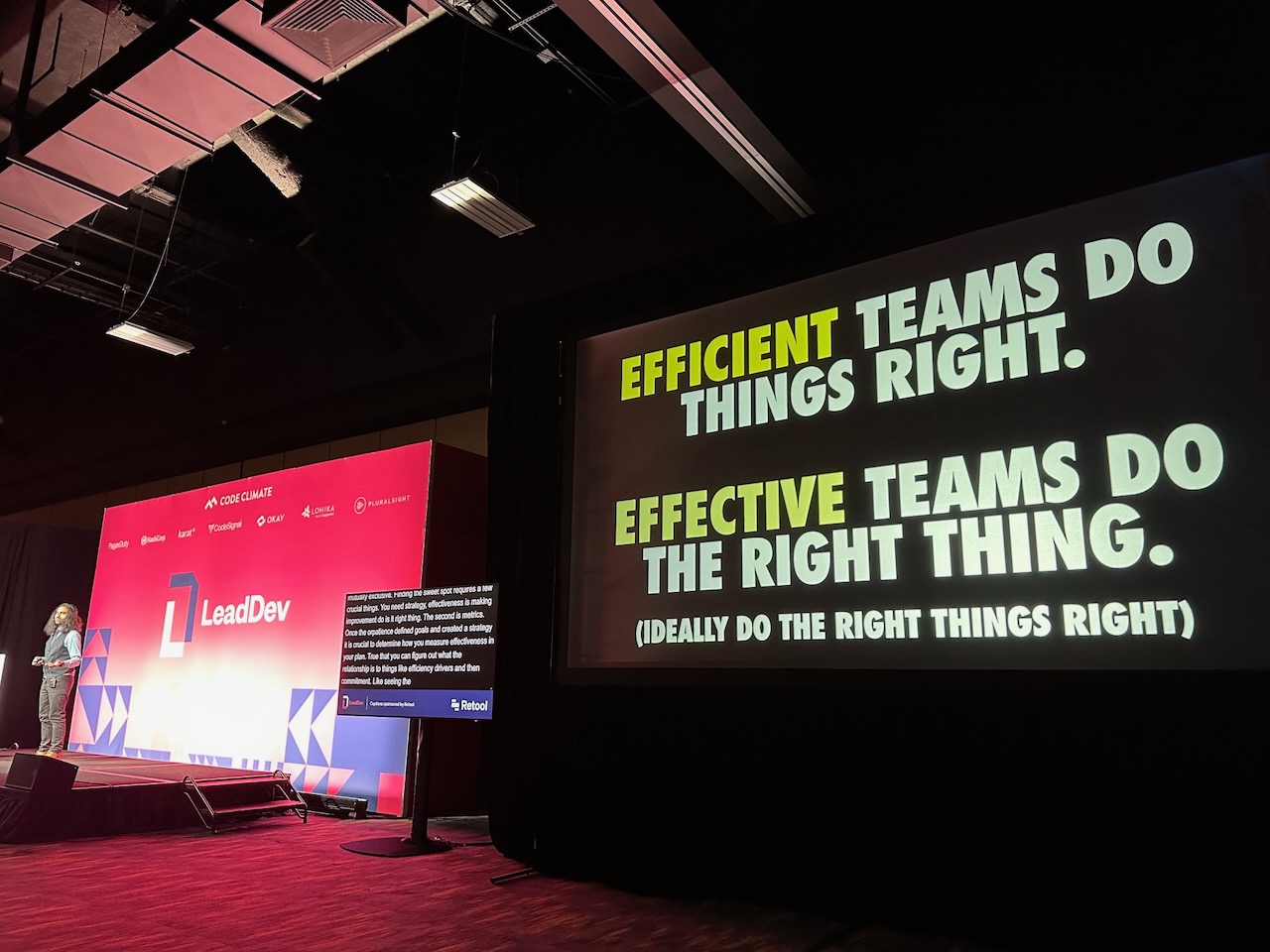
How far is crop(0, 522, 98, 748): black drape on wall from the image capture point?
8.52m

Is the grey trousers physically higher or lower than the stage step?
higher

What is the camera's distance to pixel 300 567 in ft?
18.6

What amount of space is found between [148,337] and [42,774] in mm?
3909

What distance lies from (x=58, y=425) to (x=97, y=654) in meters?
3.08

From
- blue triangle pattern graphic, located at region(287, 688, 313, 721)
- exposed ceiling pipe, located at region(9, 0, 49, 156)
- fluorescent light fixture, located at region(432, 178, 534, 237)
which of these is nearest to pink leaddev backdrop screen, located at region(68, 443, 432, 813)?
blue triangle pattern graphic, located at region(287, 688, 313, 721)

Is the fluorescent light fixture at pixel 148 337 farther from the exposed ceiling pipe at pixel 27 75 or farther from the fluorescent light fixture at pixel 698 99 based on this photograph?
the fluorescent light fixture at pixel 698 99

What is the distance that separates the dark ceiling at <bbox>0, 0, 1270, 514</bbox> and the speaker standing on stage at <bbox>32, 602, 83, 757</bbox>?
1836 mm

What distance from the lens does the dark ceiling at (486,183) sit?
2842mm

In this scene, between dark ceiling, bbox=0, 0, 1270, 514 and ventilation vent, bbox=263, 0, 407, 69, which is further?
ventilation vent, bbox=263, 0, 407, 69

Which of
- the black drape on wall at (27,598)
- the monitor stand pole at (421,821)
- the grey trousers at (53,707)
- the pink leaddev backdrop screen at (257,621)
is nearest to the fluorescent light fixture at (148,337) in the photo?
the pink leaddev backdrop screen at (257,621)

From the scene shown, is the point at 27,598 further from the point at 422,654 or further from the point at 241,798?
the point at 422,654

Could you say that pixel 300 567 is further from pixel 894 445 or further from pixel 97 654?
pixel 894 445

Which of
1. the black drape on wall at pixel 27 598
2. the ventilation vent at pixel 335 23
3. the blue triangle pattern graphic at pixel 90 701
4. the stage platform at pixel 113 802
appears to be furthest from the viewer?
the black drape on wall at pixel 27 598
